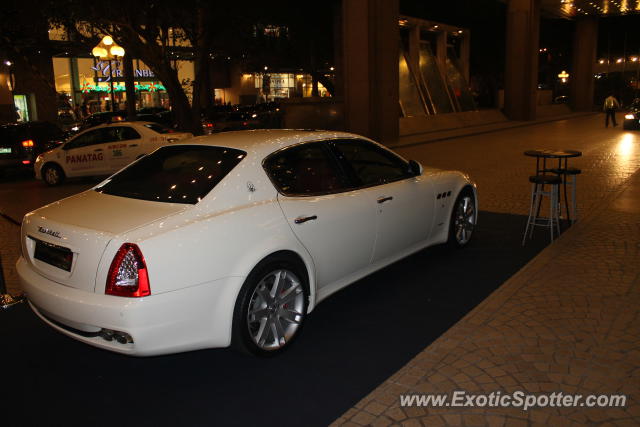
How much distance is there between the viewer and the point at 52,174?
1368 centimetres

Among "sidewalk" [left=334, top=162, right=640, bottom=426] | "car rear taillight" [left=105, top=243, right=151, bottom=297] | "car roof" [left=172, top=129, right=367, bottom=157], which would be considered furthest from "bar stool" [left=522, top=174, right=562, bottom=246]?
"car rear taillight" [left=105, top=243, right=151, bottom=297]

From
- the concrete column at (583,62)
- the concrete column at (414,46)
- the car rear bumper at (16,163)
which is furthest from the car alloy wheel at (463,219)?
the concrete column at (583,62)

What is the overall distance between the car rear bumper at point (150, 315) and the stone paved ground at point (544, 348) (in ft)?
3.59

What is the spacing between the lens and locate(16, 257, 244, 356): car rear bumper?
357cm

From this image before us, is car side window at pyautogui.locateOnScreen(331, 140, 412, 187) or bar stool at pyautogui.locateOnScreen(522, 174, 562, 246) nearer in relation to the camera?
car side window at pyautogui.locateOnScreen(331, 140, 412, 187)

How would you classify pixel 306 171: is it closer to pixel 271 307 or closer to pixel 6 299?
pixel 271 307

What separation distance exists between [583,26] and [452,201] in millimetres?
47252

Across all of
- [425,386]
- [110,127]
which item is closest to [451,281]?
[425,386]

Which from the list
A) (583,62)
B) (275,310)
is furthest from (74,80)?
(275,310)

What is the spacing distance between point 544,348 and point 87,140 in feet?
40.6

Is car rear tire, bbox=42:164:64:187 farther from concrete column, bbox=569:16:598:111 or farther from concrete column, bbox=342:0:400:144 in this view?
concrete column, bbox=569:16:598:111

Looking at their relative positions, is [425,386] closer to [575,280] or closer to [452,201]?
[575,280]

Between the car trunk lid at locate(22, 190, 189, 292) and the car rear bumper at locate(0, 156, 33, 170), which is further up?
the car trunk lid at locate(22, 190, 189, 292)

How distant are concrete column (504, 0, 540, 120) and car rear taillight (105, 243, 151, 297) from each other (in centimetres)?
3528
